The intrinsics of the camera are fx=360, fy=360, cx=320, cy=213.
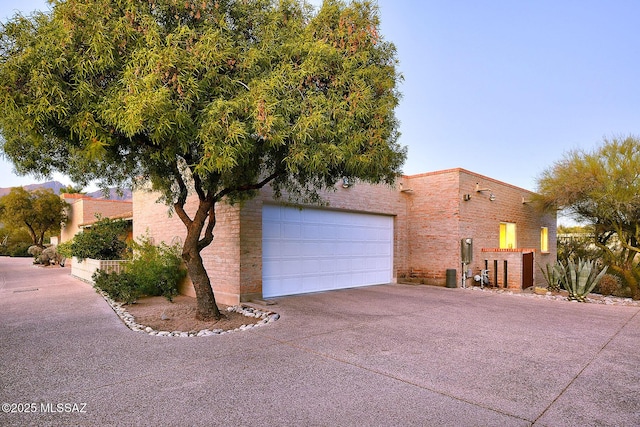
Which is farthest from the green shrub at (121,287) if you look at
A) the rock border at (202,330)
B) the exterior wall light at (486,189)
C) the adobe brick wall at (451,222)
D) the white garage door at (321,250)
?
the exterior wall light at (486,189)

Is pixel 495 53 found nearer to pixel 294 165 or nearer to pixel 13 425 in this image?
pixel 294 165

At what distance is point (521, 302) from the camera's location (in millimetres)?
9117

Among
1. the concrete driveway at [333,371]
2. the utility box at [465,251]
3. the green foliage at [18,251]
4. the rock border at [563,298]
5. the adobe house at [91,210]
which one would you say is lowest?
the green foliage at [18,251]

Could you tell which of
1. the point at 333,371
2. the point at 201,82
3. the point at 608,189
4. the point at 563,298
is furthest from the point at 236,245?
the point at 608,189

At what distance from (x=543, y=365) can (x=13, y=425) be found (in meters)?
5.46

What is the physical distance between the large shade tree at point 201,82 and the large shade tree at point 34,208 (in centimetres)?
2620

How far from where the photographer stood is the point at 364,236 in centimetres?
1187

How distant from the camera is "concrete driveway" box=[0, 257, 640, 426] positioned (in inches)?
124

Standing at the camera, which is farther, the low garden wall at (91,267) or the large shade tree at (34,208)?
the large shade tree at (34,208)

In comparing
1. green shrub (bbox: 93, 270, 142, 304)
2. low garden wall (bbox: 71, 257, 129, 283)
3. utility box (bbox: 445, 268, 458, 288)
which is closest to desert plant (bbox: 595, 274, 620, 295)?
utility box (bbox: 445, 268, 458, 288)

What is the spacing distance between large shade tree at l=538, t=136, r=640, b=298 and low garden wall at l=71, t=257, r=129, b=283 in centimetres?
1447

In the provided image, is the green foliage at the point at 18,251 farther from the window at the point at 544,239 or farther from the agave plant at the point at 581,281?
the agave plant at the point at 581,281

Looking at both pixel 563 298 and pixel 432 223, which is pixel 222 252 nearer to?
pixel 432 223

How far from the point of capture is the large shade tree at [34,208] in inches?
1069
